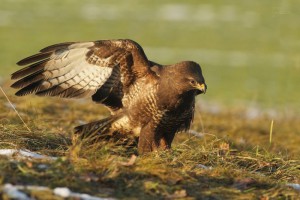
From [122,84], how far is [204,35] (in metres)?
21.8

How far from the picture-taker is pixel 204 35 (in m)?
29.2

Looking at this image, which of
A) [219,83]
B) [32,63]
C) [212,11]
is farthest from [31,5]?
[32,63]

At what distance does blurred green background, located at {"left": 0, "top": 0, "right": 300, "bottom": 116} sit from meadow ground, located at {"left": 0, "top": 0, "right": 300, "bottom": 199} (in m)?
0.05

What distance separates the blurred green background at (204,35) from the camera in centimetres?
1842

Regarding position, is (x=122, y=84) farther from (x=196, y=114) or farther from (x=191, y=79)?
(x=196, y=114)

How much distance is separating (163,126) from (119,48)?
867 millimetres

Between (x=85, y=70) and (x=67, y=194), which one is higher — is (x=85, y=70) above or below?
above

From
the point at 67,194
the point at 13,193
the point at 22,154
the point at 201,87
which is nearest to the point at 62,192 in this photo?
the point at 67,194

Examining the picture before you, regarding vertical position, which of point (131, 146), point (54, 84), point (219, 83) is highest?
point (54, 84)

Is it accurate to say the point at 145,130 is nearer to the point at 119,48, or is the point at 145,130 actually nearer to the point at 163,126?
the point at 163,126

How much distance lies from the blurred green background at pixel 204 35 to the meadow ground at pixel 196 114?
5 centimetres

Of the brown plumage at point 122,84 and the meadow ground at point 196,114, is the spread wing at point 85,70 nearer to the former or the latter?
the brown plumage at point 122,84

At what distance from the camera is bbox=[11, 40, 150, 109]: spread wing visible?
24.4 feet

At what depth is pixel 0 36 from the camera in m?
27.2
